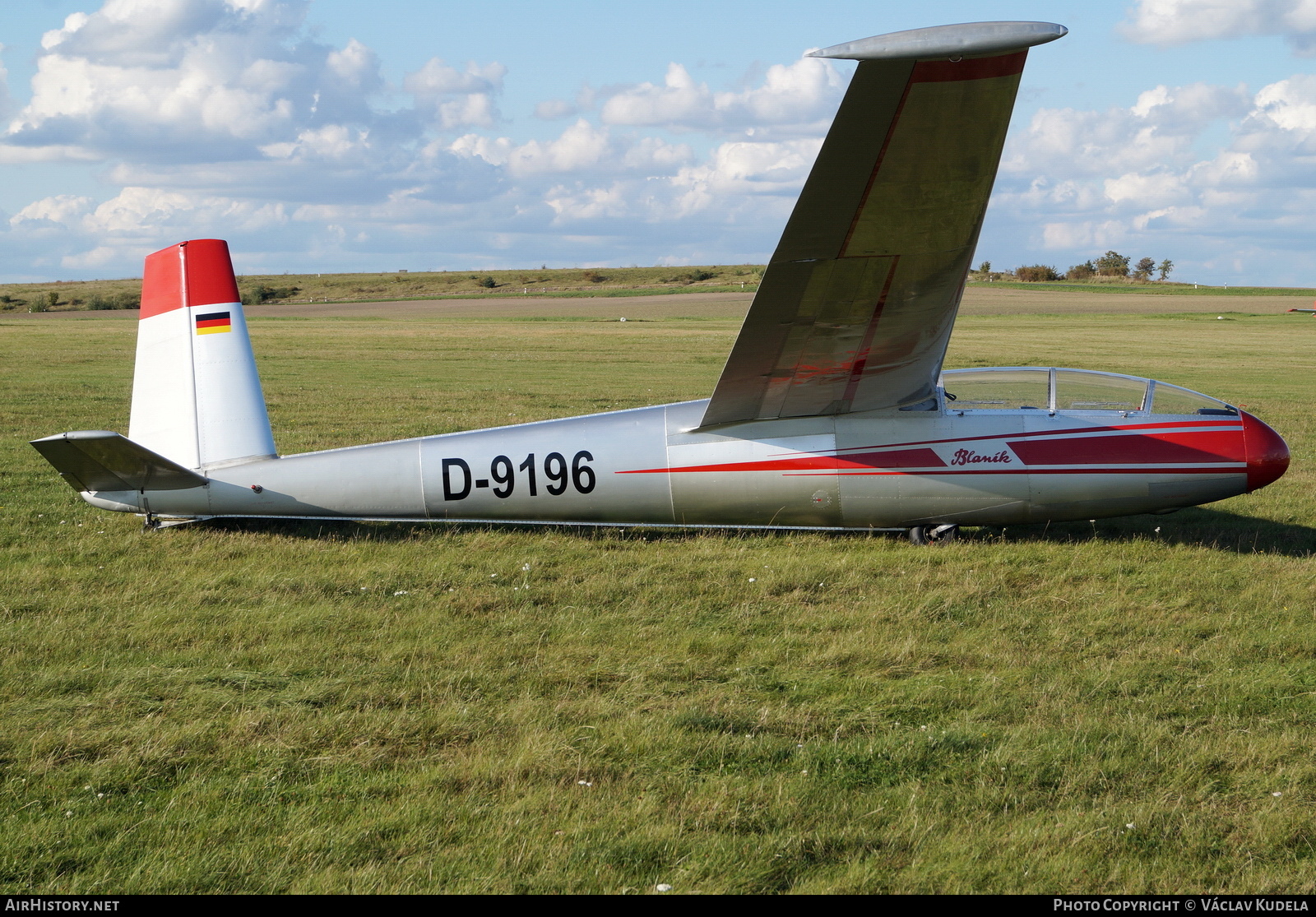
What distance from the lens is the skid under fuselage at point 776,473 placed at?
29.9ft

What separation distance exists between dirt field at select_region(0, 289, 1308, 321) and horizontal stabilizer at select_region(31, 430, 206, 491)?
54015mm

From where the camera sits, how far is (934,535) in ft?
31.1

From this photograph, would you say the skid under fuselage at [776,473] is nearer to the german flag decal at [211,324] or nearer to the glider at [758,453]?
the glider at [758,453]

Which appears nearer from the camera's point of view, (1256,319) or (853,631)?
(853,631)

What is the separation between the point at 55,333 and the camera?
48.0m

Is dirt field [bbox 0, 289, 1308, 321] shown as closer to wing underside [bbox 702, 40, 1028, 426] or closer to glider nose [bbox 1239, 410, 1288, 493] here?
wing underside [bbox 702, 40, 1028, 426]

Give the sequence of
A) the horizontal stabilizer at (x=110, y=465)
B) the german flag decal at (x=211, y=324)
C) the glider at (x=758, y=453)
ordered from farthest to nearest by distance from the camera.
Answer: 1. the german flag decal at (x=211, y=324)
2. the glider at (x=758, y=453)
3. the horizontal stabilizer at (x=110, y=465)

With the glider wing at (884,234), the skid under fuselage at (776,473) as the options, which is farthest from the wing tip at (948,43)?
the skid under fuselage at (776,473)

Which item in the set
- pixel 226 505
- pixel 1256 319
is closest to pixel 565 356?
pixel 226 505

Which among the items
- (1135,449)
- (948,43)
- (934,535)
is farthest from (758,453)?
(948,43)

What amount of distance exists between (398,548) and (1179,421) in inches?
283

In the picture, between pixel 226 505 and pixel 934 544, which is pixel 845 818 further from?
pixel 226 505

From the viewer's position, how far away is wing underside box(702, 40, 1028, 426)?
5.98m

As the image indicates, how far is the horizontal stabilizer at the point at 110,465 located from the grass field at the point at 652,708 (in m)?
0.56
